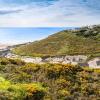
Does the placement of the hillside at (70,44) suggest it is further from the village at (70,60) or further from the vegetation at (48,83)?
the vegetation at (48,83)

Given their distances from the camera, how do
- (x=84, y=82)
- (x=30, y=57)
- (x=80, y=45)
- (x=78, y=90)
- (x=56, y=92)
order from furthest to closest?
(x=80, y=45) → (x=30, y=57) → (x=84, y=82) → (x=78, y=90) → (x=56, y=92)

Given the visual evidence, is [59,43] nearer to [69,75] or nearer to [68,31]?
[68,31]

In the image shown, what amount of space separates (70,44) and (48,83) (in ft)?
373

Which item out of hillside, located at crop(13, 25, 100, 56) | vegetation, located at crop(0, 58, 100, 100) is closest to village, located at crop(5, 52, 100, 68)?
hillside, located at crop(13, 25, 100, 56)

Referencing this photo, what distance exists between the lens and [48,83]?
1873 centimetres

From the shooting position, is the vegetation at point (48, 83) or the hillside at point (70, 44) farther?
the hillside at point (70, 44)

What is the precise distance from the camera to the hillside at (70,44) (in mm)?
122338

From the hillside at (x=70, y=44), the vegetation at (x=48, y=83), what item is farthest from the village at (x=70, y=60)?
the vegetation at (x=48, y=83)

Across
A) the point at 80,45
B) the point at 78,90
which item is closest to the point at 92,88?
the point at 78,90

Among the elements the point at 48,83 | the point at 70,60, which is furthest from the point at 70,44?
the point at 48,83

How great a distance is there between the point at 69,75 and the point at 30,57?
9663 centimetres

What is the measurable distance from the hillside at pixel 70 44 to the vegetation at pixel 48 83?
92.9 m

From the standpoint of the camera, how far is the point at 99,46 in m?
124

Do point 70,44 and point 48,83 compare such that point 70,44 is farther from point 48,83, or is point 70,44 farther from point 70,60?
point 48,83
